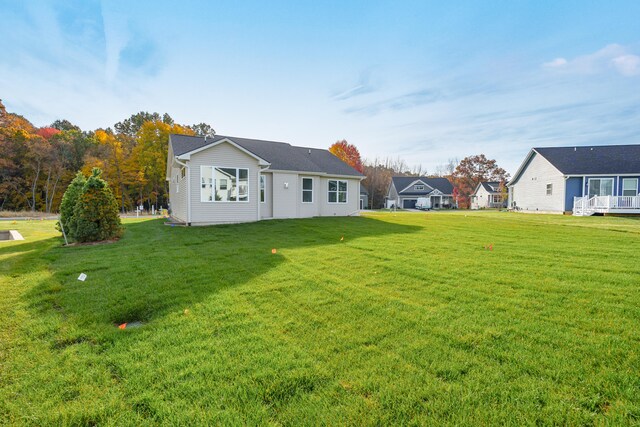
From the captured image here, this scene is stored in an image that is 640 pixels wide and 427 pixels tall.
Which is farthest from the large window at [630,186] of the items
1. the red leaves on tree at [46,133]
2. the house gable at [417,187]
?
the red leaves on tree at [46,133]

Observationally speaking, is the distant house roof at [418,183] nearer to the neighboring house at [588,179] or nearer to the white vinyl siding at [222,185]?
the neighboring house at [588,179]

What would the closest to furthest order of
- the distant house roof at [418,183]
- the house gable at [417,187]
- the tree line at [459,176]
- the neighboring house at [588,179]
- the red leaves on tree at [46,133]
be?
the neighboring house at [588,179], the red leaves on tree at [46,133], the tree line at [459,176], the distant house roof at [418,183], the house gable at [417,187]

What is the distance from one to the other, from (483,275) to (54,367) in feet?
18.7

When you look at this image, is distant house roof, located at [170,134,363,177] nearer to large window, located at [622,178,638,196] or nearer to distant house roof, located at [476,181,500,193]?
large window, located at [622,178,638,196]

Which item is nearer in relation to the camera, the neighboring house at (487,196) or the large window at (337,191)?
the large window at (337,191)

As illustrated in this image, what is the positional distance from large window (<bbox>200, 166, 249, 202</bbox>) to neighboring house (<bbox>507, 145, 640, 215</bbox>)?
74.1ft

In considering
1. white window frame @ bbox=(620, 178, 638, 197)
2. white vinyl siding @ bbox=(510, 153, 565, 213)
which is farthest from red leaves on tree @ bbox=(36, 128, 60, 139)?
white window frame @ bbox=(620, 178, 638, 197)

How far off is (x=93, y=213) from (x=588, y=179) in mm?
29622

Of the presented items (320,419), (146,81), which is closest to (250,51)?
(146,81)

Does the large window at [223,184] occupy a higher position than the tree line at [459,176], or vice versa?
the tree line at [459,176]

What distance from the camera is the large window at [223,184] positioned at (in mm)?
13367

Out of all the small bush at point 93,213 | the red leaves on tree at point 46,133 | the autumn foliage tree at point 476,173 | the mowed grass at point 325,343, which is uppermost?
the red leaves on tree at point 46,133

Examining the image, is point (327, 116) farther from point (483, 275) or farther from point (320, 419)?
point (320, 419)

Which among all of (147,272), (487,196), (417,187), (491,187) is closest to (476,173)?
(491,187)
